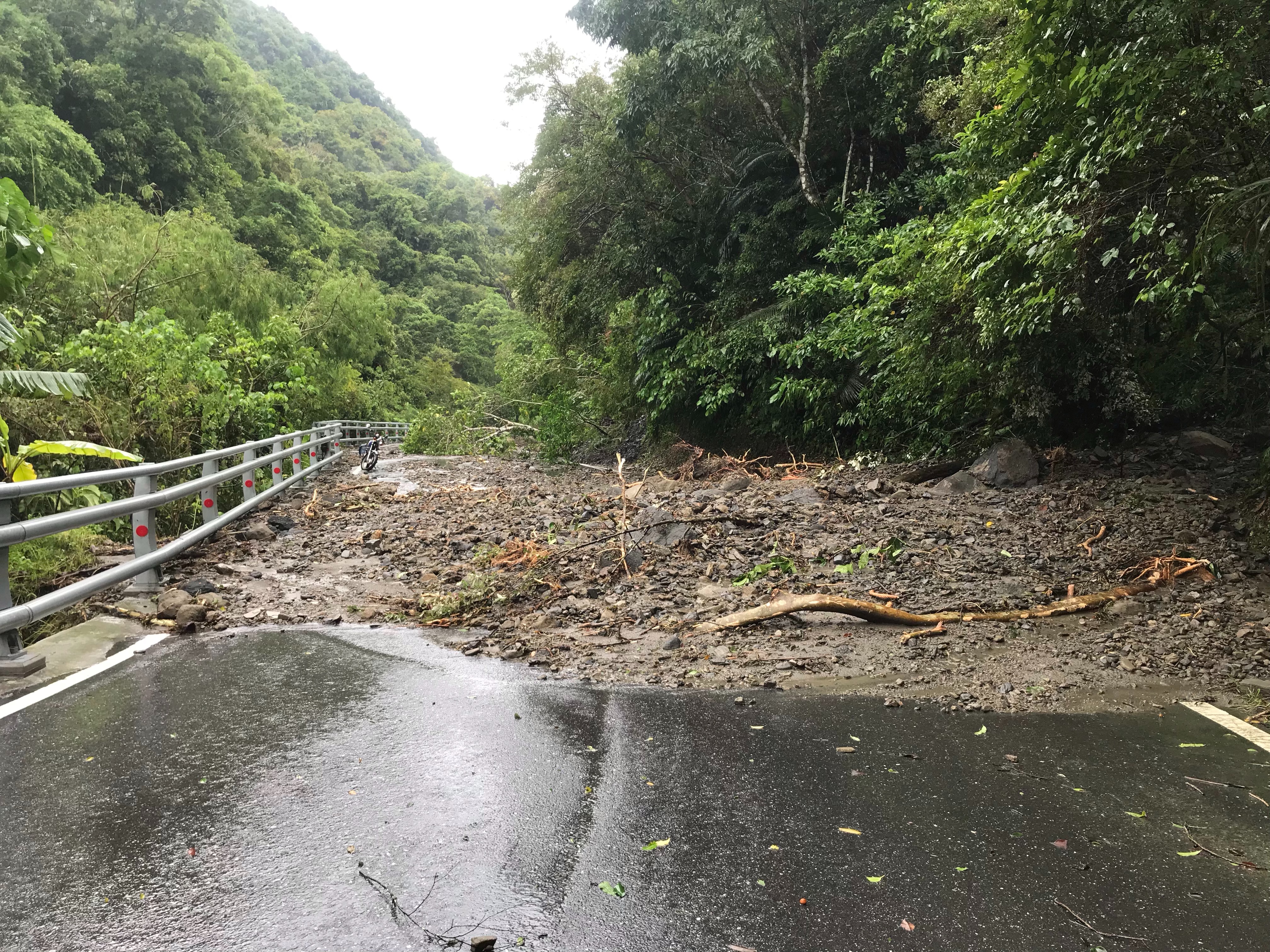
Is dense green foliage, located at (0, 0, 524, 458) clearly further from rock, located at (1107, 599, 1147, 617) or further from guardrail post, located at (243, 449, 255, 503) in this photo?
rock, located at (1107, 599, 1147, 617)

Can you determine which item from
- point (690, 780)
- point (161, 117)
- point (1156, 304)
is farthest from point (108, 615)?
point (161, 117)

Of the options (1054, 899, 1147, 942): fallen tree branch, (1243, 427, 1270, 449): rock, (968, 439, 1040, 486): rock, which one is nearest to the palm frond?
(1054, 899, 1147, 942): fallen tree branch

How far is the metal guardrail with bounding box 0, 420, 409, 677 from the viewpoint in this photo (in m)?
4.05

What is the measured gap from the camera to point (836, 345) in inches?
476

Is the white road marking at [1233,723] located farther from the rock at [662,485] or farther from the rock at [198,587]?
the rock at [662,485]

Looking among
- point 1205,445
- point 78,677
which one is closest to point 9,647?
point 78,677

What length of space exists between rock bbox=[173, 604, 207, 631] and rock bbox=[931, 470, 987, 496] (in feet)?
25.4

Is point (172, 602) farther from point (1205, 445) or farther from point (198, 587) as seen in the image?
point (1205, 445)

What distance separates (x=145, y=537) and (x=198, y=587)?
0.62 metres

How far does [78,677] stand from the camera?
13.4 feet

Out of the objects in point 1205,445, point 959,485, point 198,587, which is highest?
point 1205,445

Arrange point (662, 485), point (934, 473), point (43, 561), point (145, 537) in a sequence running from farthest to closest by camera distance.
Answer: point (662, 485) → point (934, 473) → point (43, 561) → point (145, 537)

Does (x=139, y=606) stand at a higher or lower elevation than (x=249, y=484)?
lower

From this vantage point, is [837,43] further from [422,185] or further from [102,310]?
[422,185]
